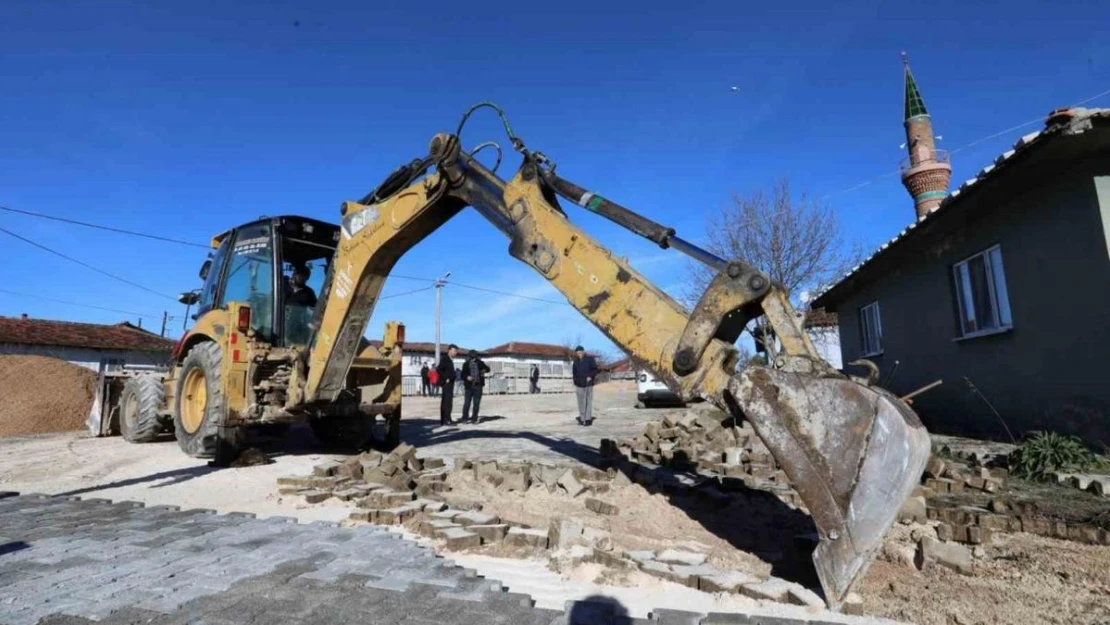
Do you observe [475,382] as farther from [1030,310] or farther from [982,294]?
[1030,310]

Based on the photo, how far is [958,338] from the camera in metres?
9.70

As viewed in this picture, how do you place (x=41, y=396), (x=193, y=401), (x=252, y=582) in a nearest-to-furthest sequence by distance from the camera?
(x=252, y=582) → (x=193, y=401) → (x=41, y=396)

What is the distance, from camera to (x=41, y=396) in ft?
48.4

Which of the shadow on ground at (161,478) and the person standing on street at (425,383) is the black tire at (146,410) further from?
the person standing on street at (425,383)

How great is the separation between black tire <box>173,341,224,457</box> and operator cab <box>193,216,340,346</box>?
25.9 inches

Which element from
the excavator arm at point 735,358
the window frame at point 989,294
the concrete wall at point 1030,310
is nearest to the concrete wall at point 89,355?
the excavator arm at point 735,358

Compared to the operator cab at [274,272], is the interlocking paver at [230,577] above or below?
below

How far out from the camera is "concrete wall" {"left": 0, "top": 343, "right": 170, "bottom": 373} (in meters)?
28.0

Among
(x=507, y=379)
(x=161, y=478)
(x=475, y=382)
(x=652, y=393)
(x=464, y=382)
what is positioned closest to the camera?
(x=161, y=478)

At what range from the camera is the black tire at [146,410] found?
9.55 m

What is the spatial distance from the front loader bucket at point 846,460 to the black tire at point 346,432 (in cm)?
701

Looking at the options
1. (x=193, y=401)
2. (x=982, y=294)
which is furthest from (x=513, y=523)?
(x=982, y=294)

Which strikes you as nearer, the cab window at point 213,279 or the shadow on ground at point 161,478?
the shadow on ground at point 161,478

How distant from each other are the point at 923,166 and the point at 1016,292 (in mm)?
23063
